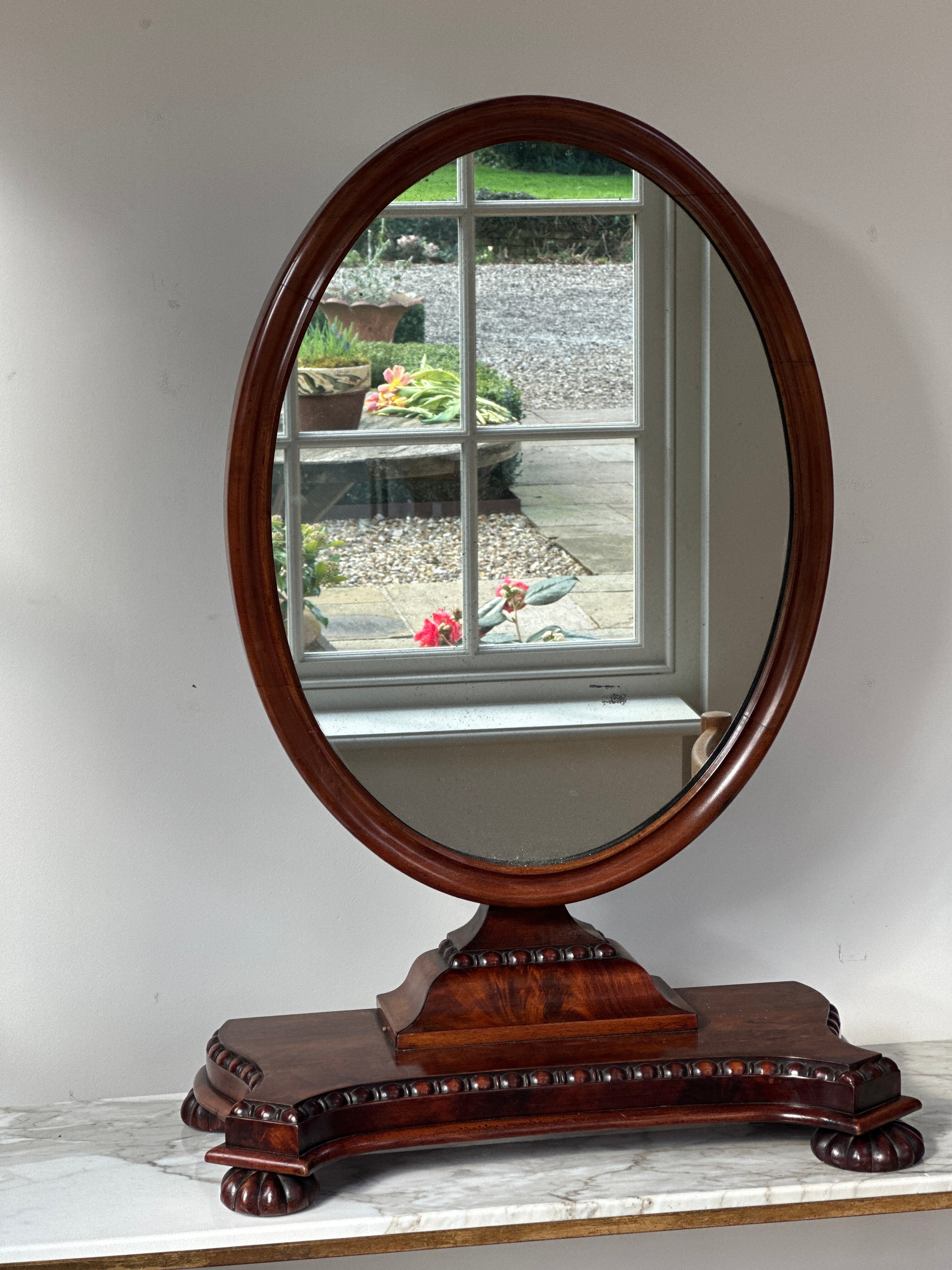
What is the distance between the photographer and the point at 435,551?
3.24ft

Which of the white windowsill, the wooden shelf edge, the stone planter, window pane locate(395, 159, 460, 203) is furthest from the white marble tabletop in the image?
window pane locate(395, 159, 460, 203)

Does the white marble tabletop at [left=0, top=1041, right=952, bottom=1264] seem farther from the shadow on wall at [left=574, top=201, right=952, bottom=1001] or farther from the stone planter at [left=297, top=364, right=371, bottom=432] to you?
the stone planter at [left=297, top=364, right=371, bottom=432]

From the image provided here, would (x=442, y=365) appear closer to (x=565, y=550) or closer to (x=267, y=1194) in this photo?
(x=565, y=550)

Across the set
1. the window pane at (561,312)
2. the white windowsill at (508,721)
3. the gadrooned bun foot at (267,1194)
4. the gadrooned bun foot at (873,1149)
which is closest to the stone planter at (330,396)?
the window pane at (561,312)

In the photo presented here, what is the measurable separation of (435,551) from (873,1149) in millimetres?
572

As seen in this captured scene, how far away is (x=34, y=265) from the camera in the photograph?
106 cm

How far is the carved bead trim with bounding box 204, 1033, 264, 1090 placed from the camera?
3.13 ft

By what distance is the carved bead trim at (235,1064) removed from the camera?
3.13 feet

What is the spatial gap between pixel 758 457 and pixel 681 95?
358 millimetres

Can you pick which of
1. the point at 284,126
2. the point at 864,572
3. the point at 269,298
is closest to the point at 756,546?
the point at 864,572

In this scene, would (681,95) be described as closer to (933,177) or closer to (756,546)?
(933,177)

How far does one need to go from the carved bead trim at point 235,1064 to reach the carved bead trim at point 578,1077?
0.05m

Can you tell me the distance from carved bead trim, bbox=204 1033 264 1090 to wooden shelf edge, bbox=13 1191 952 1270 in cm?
12

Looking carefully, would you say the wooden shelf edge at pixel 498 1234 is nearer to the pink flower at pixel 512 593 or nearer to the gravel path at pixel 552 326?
the pink flower at pixel 512 593
